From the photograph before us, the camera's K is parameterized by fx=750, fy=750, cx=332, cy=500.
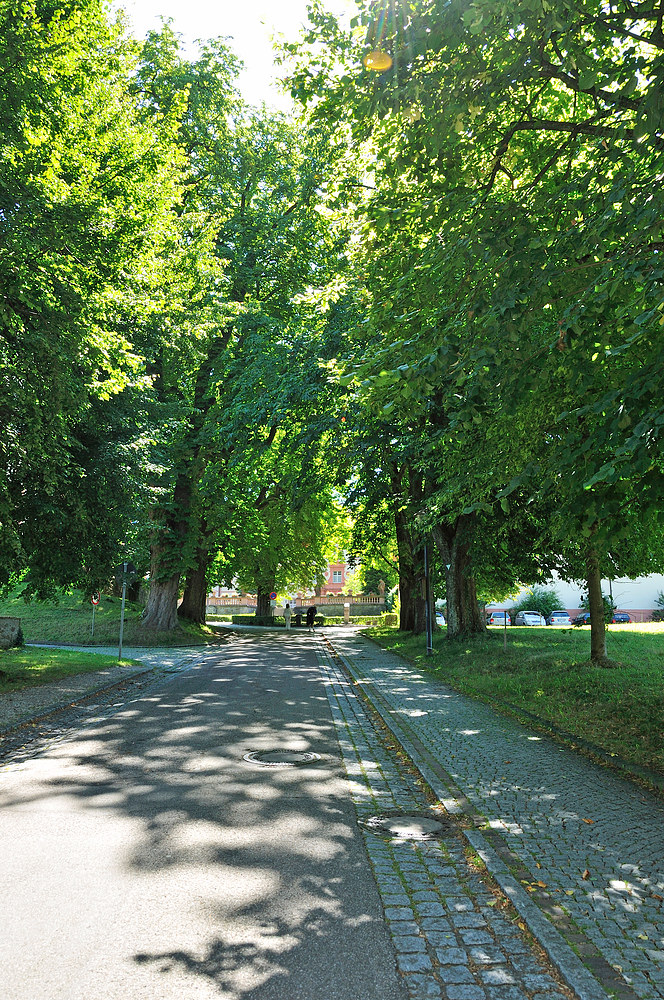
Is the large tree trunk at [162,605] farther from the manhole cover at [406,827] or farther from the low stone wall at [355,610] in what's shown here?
the low stone wall at [355,610]

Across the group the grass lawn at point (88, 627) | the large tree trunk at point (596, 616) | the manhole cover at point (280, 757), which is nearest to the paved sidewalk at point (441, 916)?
the manhole cover at point (280, 757)

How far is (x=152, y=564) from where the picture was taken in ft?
95.8

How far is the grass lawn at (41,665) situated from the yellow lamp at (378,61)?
11.2 metres

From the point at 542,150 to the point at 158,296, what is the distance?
8.45 meters

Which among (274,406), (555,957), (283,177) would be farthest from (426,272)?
(283,177)

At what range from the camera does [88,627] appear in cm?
2983

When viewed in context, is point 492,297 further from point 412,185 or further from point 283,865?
point 283,865

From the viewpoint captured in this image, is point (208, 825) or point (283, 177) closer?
point (208, 825)

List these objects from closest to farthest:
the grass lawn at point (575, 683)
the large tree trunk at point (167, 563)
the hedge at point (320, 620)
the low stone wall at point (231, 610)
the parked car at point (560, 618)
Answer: the grass lawn at point (575, 683), the large tree trunk at point (167, 563), the hedge at point (320, 620), the parked car at point (560, 618), the low stone wall at point (231, 610)

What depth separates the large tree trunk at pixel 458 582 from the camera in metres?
21.1

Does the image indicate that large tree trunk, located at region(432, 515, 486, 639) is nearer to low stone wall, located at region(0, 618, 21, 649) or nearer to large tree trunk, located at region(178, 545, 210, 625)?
low stone wall, located at region(0, 618, 21, 649)

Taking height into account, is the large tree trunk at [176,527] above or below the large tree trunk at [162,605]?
above

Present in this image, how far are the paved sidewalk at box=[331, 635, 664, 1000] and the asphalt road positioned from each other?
89cm

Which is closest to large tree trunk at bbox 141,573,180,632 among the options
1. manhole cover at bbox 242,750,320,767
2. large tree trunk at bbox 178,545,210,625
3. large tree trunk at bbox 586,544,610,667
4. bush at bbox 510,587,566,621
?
large tree trunk at bbox 178,545,210,625
